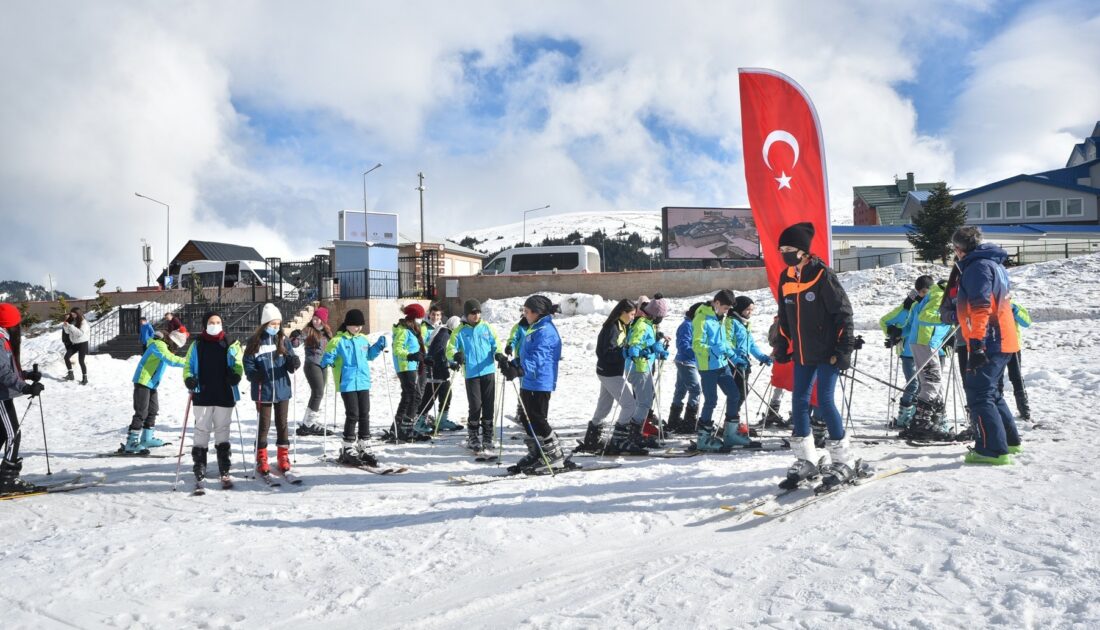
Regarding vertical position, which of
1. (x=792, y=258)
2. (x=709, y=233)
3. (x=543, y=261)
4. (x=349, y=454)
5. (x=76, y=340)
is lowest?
(x=349, y=454)

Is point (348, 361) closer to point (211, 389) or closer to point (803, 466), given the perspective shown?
point (211, 389)

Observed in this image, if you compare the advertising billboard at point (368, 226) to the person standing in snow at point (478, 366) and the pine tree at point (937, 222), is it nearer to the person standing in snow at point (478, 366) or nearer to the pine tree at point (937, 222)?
the pine tree at point (937, 222)

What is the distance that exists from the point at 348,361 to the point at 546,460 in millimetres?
2438

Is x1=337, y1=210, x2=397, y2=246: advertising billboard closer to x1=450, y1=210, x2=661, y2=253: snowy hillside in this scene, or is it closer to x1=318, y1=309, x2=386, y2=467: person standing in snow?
x1=318, y1=309, x2=386, y2=467: person standing in snow

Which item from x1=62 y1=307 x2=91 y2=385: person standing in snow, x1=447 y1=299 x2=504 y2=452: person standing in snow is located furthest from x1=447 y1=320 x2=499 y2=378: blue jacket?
x1=62 y1=307 x2=91 y2=385: person standing in snow

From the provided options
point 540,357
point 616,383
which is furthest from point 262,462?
point 616,383

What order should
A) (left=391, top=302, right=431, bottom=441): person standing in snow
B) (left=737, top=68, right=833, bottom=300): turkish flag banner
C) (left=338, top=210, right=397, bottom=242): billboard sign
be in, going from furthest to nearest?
(left=338, top=210, right=397, bottom=242): billboard sign < (left=391, top=302, right=431, bottom=441): person standing in snow < (left=737, top=68, right=833, bottom=300): turkish flag banner

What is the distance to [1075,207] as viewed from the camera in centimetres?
4441

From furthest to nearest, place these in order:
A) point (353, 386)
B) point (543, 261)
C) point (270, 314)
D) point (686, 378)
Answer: point (543, 261) → point (686, 378) → point (353, 386) → point (270, 314)

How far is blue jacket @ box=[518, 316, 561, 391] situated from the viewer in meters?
6.51

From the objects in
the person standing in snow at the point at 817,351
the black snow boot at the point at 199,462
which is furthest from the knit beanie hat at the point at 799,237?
the black snow boot at the point at 199,462

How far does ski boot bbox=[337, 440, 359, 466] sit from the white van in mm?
19560

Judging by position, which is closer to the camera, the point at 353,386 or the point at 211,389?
the point at 211,389

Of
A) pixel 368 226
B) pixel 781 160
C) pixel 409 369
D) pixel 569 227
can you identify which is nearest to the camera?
pixel 781 160
